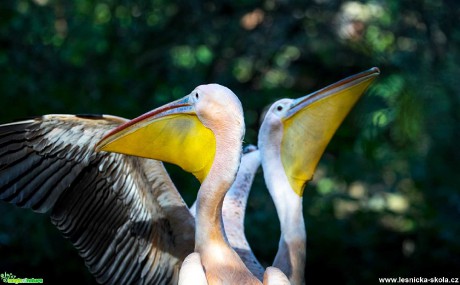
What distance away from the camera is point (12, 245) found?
255 inches

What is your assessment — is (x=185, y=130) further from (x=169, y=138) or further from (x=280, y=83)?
(x=280, y=83)

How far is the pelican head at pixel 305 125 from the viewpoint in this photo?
4758 mm

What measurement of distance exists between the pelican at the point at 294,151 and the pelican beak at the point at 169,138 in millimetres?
821

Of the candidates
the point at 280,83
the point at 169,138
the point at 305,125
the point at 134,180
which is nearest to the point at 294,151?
the point at 305,125

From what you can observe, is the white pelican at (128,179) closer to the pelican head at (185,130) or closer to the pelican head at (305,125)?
the pelican head at (185,130)

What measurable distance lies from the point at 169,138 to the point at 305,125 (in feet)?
3.24

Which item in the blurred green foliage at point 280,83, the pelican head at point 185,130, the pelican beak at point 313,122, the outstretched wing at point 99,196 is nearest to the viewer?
the pelican head at point 185,130

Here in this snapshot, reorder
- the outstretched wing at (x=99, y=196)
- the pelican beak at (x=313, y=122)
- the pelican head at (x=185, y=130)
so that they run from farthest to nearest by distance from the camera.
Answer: the pelican beak at (x=313, y=122)
the outstretched wing at (x=99, y=196)
the pelican head at (x=185, y=130)

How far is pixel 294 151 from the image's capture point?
4.93 meters

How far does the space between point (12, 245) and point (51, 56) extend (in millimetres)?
1777

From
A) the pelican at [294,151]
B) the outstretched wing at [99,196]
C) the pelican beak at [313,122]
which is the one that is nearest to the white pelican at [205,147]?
the outstretched wing at [99,196]

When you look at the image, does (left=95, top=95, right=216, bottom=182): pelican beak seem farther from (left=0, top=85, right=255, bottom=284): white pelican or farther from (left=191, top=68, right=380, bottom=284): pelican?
(left=191, top=68, right=380, bottom=284): pelican

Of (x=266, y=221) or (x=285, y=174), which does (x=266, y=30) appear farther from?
(x=285, y=174)

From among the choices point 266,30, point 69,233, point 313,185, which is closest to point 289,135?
point 69,233
